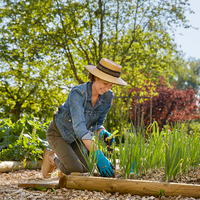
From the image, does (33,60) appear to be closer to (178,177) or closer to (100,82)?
(100,82)

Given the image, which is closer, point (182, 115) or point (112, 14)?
point (112, 14)

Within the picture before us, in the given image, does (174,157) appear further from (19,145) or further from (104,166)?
(19,145)

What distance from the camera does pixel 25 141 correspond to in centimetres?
402

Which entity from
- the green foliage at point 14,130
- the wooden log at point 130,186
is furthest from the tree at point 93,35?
the wooden log at point 130,186

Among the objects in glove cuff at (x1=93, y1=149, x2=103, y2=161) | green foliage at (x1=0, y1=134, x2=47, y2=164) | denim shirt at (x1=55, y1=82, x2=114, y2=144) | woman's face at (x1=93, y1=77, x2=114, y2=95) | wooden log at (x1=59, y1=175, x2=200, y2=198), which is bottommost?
green foliage at (x1=0, y1=134, x2=47, y2=164)

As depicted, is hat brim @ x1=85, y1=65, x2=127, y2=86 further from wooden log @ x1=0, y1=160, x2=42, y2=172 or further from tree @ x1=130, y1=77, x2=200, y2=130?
tree @ x1=130, y1=77, x2=200, y2=130

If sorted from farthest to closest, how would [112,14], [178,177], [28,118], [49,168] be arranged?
[112,14]
[28,118]
[49,168]
[178,177]

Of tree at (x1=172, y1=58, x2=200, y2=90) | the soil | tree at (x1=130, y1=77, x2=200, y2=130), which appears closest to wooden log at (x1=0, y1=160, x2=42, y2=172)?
the soil

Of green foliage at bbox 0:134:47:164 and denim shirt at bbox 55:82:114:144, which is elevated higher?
denim shirt at bbox 55:82:114:144

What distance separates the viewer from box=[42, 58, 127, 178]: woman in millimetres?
2400

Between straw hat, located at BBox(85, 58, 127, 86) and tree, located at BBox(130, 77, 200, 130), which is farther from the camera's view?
tree, located at BBox(130, 77, 200, 130)

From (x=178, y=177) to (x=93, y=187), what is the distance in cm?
72

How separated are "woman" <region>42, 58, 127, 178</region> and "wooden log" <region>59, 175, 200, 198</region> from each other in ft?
1.18

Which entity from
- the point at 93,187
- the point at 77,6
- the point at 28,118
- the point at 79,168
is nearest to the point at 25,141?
the point at 28,118
